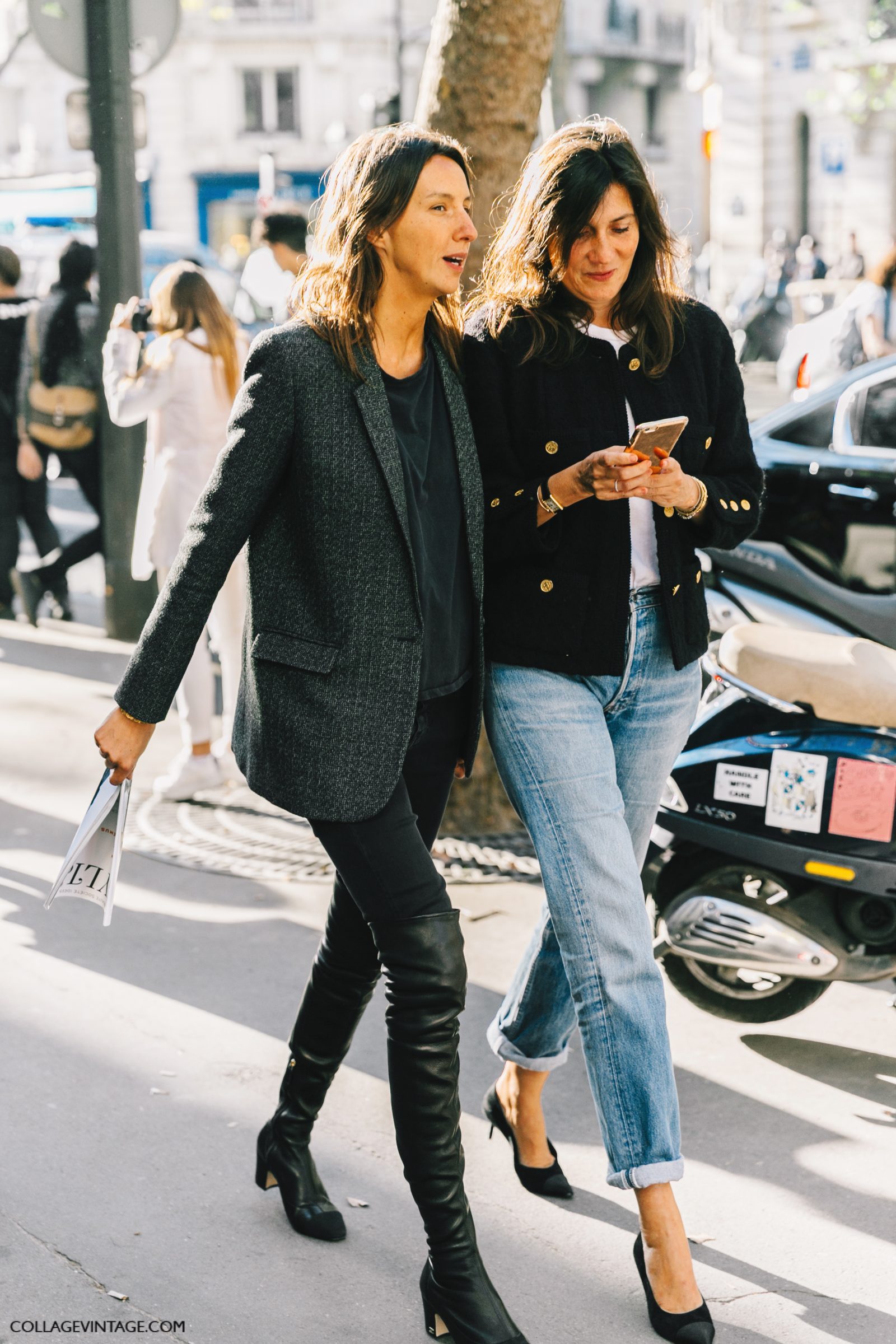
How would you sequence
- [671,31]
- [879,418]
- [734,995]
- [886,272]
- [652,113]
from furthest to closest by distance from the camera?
[652,113] < [671,31] < [886,272] < [879,418] < [734,995]

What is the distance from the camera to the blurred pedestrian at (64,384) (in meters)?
8.55

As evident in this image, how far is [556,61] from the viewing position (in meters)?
9.09

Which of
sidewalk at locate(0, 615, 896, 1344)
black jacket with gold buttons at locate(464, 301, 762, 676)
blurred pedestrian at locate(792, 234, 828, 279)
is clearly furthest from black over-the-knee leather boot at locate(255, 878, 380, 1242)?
blurred pedestrian at locate(792, 234, 828, 279)

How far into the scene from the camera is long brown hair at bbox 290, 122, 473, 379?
2.71 metres

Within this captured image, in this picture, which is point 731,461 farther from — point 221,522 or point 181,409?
point 181,409

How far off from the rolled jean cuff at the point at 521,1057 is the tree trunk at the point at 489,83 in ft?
9.14

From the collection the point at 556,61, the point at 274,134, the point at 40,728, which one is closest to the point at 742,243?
the point at 274,134

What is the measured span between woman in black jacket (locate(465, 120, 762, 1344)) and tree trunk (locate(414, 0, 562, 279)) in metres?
2.34

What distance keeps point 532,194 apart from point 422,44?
42.5 meters

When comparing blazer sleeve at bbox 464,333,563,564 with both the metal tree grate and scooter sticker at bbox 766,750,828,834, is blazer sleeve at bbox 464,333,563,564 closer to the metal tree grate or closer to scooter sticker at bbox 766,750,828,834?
scooter sticker at bbox 766,750,828,834

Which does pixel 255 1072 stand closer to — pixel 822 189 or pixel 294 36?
pixel 822 189

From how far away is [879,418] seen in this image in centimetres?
650

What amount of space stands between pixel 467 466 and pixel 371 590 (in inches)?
12.0

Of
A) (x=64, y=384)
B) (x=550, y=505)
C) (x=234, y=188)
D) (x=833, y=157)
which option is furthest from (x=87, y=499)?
(x=234, y=188)
